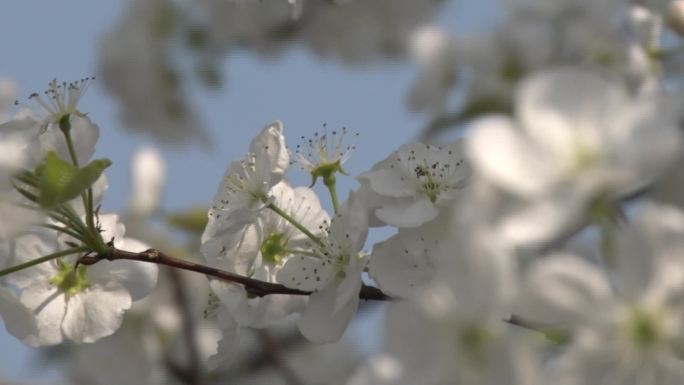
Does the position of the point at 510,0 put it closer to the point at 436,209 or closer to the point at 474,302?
the point at 436,209

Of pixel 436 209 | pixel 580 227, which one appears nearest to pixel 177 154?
pixel 436 209

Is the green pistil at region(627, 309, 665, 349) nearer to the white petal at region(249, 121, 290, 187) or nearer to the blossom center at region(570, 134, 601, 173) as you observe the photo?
the blossom center at region(570, 134, 601, 173)

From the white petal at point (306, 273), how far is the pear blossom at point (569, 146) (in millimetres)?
441

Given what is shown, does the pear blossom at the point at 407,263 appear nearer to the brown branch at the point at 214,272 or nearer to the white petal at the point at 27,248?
the brown branch at the point at 214,272

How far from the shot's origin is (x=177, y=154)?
3.30 metres

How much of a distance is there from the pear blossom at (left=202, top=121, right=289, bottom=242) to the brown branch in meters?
0.06

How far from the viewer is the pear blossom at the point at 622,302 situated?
2.24 ft

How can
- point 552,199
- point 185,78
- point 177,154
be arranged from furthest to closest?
1. point 177,154
2. point 185,78
3. point 552,199

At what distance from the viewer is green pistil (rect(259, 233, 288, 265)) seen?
3.97ft

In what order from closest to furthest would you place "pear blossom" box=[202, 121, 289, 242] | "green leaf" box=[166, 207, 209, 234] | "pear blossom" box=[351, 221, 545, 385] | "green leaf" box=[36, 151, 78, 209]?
"pear blossom" box=[351, 221, 545, 385] → "green leaf" box=[36, 151, 78, 209] → "pear blossom" box=[202, 121, 289, 242] → "green leaf" box=[166, 207, 209, 234]

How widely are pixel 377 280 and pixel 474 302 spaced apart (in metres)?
0.37

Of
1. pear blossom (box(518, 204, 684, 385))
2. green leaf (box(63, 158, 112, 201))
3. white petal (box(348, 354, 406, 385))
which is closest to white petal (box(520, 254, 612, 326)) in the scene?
pear blossom (box(518, 204, 684, 385))

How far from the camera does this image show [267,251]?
4.01 feet

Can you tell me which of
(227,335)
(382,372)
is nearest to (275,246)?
(227,335)
